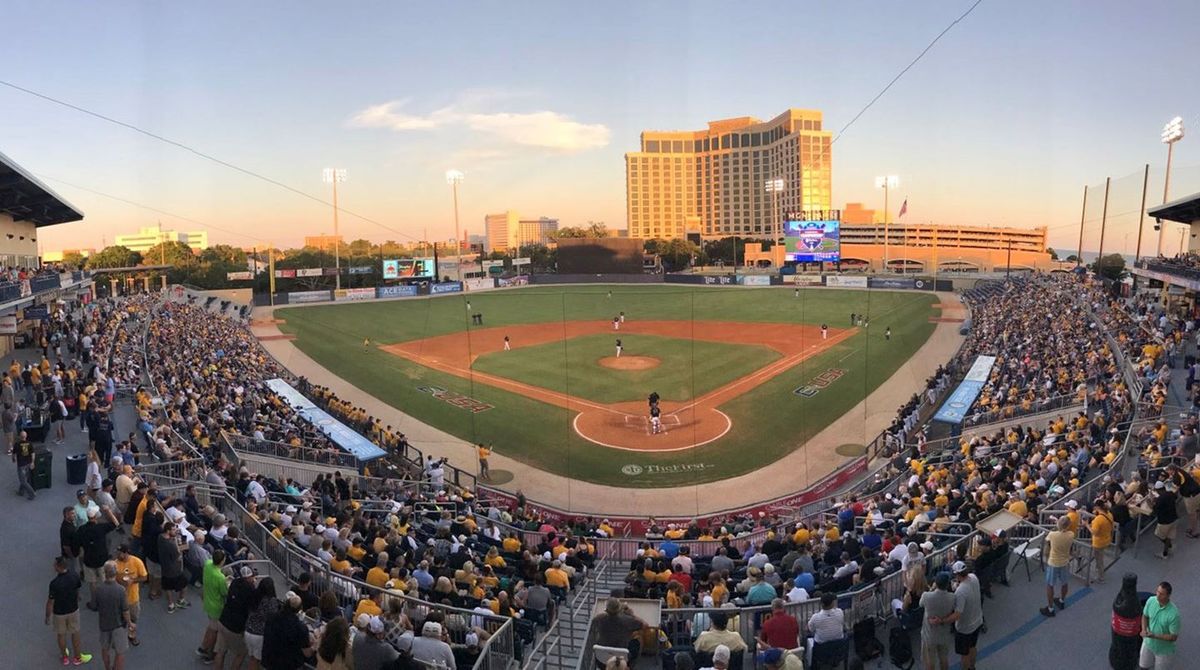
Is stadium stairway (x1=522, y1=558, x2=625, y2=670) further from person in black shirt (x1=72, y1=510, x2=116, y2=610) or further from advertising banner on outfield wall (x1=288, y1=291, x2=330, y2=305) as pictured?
advertising banner on outfield wall (x1=288, y1=291, x2=330, y2=305)

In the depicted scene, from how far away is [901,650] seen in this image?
8.16 meters

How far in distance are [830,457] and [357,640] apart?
66.7ft

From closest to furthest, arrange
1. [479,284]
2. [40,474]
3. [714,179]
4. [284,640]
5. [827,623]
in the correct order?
[284,640]
[827,623]
[40,474]
[479,284]
[714,179]

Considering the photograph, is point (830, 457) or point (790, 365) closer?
point (830, 457)

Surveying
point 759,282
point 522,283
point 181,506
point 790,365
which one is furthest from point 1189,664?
point 522,283

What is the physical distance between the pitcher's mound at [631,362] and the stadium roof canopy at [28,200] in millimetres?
25530

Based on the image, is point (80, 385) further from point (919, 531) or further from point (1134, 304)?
point (1134, 304)

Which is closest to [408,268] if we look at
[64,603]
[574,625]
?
[574,625]

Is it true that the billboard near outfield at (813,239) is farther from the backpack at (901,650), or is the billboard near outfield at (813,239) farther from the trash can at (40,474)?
the backpack at (901,650)

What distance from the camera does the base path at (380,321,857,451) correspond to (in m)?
27.0

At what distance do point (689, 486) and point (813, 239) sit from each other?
171 ft

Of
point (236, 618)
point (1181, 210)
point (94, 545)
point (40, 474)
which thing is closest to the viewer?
point (236, 618)

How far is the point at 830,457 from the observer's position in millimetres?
24344

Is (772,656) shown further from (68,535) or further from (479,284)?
(479,284)
